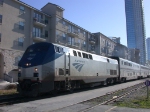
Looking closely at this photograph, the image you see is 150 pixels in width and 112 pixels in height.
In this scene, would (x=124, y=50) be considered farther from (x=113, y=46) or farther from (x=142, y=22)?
(x=142, y=22)

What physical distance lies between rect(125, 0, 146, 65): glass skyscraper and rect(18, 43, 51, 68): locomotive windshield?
12038 cm

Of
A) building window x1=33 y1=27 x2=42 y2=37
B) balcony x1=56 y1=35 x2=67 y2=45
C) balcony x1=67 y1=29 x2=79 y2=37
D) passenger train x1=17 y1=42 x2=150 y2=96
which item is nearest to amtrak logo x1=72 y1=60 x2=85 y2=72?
passenger train x1=17 y1=42 x2=150 y2=96

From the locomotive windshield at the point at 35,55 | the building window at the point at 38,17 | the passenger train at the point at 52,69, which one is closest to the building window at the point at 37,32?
the building window at the point at 38,17

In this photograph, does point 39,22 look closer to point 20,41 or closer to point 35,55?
point 20,41

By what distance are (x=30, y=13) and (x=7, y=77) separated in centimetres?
1251

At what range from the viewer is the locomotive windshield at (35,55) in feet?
42.4

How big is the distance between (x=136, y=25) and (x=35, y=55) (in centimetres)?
12943

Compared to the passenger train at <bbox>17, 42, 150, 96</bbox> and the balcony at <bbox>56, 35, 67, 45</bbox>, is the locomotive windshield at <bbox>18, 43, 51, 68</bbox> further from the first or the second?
the balcony at <bbox>56, 35, 67, 45</bbox>

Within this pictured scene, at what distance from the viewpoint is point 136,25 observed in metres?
132

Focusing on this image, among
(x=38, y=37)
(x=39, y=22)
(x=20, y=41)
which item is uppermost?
(x=39, y=22)

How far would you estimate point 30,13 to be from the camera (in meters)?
32.9

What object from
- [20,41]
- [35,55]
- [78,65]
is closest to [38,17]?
[20,41]

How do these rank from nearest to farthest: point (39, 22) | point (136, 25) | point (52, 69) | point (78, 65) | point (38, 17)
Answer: point (52, 69)
point (78, 65)
point (39, 22)
point (38, 17)
point (136, 25)

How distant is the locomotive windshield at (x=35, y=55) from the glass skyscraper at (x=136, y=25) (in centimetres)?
12038
